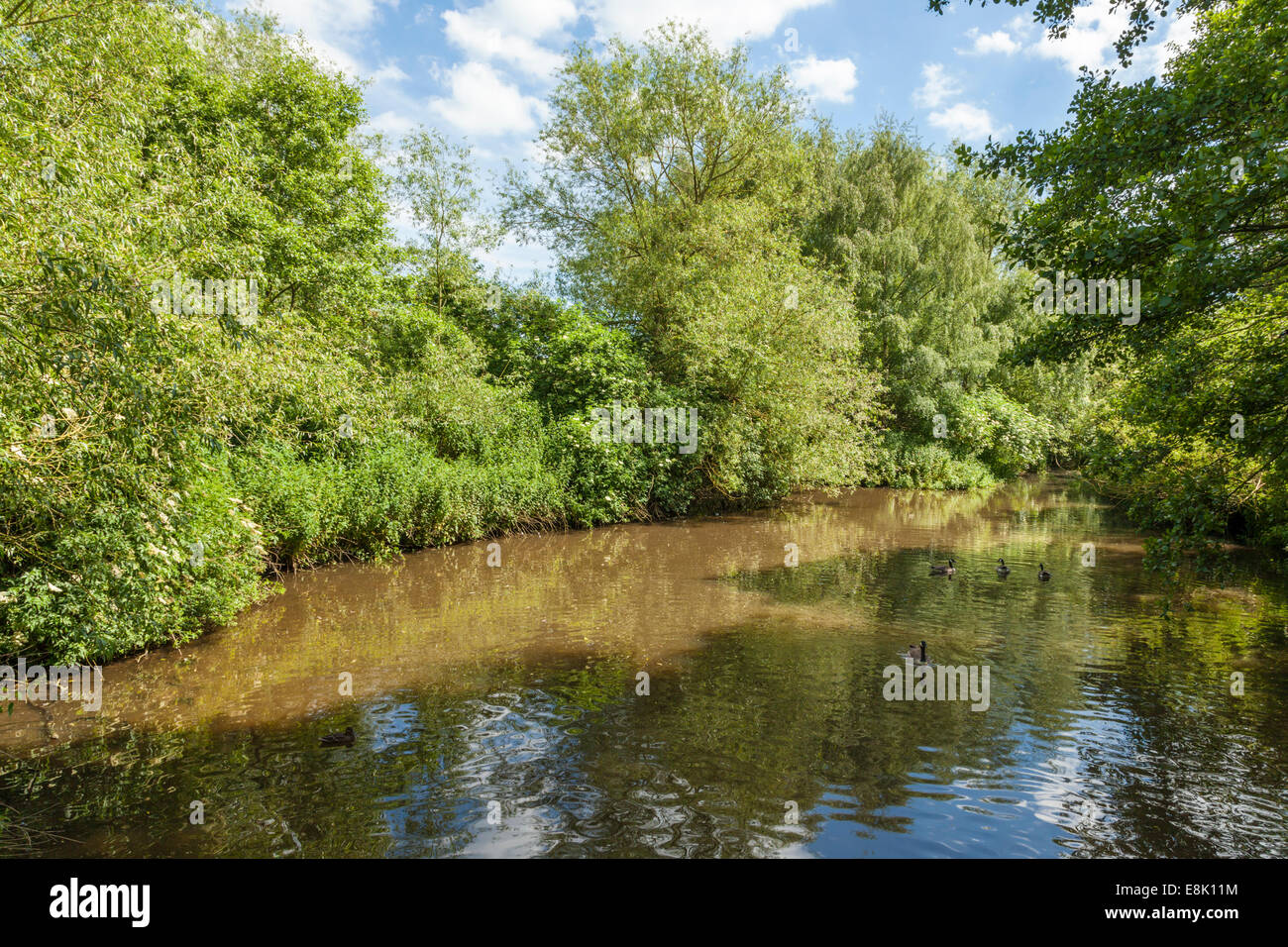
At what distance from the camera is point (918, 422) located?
36312 mm

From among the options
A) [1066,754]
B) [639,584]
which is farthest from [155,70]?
[1066,754]

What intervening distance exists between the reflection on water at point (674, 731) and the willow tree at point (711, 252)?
10609 millimetres

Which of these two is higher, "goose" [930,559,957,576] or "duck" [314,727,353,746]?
"goose" [930,559,957,576]

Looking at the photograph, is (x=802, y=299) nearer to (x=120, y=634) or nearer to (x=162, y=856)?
(x=120, y=634)

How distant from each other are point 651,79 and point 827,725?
25.6 metres

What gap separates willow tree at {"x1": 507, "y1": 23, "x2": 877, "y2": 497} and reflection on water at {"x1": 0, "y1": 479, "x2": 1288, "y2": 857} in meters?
10.6

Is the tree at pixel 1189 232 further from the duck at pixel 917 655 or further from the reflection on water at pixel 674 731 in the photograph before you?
the duck at pixel 917 655

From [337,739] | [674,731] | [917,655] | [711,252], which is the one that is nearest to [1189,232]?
[917,655]

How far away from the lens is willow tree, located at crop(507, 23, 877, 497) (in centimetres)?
2384

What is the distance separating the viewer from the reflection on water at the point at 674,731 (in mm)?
5734

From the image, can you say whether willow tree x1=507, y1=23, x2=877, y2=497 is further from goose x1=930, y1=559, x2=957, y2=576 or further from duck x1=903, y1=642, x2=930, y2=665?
duck x1=903, y1=642, x2=930, y2=665

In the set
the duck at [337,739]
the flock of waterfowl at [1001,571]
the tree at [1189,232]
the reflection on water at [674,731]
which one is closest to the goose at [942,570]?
the flock of waterfowl at [1001,571]

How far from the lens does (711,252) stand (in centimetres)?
2533

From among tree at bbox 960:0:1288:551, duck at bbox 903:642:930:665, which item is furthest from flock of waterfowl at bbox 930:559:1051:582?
duck at bbox 903:642:930:665
